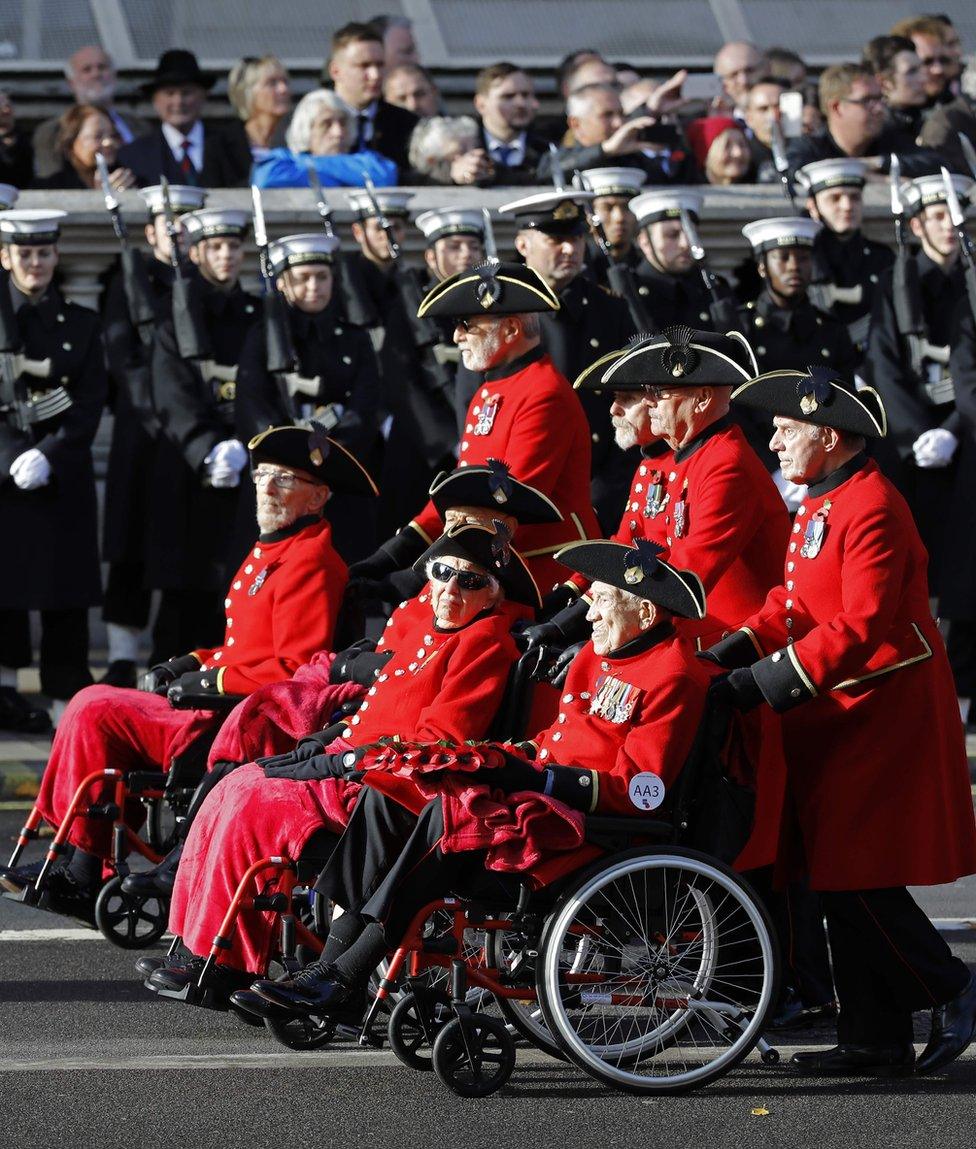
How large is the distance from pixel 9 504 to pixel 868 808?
5768 mm

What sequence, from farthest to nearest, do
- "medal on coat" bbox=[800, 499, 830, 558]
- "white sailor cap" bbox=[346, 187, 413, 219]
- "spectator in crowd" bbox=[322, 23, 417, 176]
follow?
"spectator in crowd" bbox=[322, 23, 417, 176] → "white sailor cap" bbox=[346, 187, 413, 219] → "medal on coat" bbox=[800, 499, 830, 558]

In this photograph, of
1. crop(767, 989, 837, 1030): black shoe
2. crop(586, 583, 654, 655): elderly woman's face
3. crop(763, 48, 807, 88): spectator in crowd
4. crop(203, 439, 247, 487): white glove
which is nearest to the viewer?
crop(586, 583, 654, 655): elderly woman's face

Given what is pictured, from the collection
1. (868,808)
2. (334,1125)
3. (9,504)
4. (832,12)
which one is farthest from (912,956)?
(832,12)

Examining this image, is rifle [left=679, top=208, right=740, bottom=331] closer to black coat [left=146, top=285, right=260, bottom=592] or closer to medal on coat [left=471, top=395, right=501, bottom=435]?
black coat [left=146, top=285, right=260, bottom=592]

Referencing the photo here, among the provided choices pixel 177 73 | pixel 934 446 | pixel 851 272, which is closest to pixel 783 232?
pixel 851 272

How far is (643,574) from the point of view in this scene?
6.69m

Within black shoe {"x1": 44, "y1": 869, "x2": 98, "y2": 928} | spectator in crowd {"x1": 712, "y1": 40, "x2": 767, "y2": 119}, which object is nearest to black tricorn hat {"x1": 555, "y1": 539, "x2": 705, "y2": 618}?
black shoe {"x1": 44, "y1": 869, "x2": 98, "y2": 928}

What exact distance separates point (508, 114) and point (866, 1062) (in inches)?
302

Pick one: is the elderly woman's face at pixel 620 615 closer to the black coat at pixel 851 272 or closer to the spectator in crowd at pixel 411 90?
the black coat at pixel 851 272

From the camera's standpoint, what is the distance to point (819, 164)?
12539 millimetres

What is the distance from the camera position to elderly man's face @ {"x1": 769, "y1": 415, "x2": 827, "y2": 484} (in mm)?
6973

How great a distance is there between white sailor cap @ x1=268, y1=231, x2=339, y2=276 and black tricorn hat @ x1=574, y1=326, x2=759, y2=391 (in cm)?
393

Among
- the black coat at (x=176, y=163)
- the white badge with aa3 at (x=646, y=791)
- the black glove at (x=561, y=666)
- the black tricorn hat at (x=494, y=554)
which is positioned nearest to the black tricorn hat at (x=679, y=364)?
the black tricorn hat at (x=494, y=554)

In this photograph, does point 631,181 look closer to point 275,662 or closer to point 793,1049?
point 275,662
